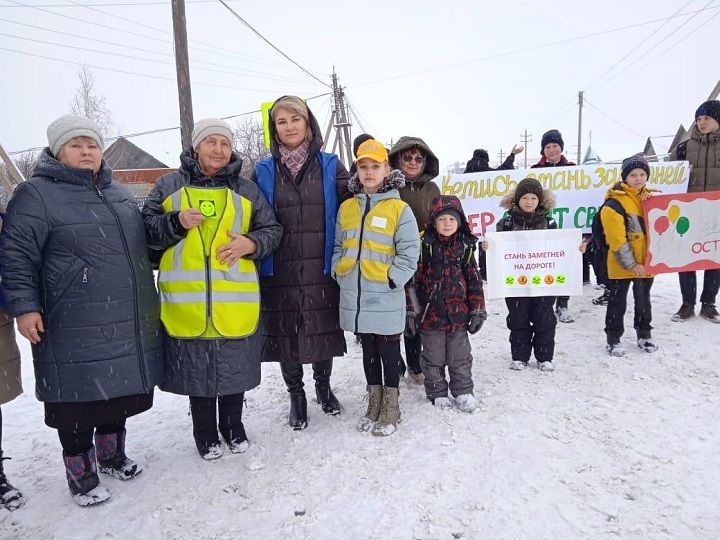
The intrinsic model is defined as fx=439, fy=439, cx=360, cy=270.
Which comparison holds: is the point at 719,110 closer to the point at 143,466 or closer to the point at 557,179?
the point at 557,179

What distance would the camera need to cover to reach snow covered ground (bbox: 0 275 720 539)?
7.45 ft

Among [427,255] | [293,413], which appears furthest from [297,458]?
[427,255]

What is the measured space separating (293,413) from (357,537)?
1.27m

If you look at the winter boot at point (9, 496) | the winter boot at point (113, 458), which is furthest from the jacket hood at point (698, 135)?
the winter boot at point (9, 496)

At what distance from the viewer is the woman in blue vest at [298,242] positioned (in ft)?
10.2

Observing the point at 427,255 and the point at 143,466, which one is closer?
the point at 143,466

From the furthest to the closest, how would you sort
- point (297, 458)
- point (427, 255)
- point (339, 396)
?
point (339, 396) → point (427, 255) → point (297, 458)

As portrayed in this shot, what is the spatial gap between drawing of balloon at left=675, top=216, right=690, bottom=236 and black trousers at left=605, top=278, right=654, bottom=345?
0.74 meters

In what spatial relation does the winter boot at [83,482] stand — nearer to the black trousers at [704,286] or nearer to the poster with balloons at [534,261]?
the poster with balloons at [534,261]

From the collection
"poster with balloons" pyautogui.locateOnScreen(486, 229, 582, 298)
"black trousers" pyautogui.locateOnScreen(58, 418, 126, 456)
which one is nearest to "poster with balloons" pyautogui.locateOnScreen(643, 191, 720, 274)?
"poster with balloons" pyautogui.locateOnScreen(486, 229, 582, 298)

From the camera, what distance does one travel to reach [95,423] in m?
2.49

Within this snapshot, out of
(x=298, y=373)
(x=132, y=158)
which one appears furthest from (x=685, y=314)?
(x=132, y=158)

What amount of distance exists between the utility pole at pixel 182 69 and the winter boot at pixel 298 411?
16.8ft

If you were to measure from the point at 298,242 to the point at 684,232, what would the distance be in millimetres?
4279
